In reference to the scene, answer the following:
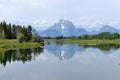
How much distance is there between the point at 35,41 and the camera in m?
153

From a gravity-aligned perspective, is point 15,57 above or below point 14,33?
below

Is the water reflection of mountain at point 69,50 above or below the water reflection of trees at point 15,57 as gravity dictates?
below

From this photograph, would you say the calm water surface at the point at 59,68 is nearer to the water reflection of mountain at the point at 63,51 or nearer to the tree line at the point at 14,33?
the water reflection of mountain at the point at 63,51

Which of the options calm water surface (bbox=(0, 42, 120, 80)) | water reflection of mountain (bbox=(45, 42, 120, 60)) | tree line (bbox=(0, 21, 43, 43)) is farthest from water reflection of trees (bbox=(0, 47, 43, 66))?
tree line (bbox=(0, 21, 43, 43))

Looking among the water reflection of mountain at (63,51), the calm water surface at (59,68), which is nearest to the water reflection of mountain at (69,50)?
the water reflection of mountain at (63,51)

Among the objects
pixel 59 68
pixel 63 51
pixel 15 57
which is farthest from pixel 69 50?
pixel 59 68

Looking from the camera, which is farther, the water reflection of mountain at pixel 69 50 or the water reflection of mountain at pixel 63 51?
the water reflection of mountain at pixel 69 50

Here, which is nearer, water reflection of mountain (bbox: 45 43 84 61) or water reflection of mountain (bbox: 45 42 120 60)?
water reflection of mountain (bbox: 45 43 84 61)

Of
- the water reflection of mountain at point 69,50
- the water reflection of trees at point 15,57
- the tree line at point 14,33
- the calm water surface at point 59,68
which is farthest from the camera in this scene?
the tree line at point 14,33

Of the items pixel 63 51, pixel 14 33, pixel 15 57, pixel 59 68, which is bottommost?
pixel 63 51

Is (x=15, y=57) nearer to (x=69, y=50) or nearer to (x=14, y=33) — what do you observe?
(x=69, y=50)

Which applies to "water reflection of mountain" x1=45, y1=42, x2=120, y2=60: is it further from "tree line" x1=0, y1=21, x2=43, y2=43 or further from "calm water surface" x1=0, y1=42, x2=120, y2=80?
"tree line" x1=0, y1=21, x2=43, y2=43

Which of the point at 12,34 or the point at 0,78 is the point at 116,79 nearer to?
the point at 0,78

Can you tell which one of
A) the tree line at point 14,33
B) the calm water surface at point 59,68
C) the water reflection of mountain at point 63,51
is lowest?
the water reflection of mountain at point 63,51
